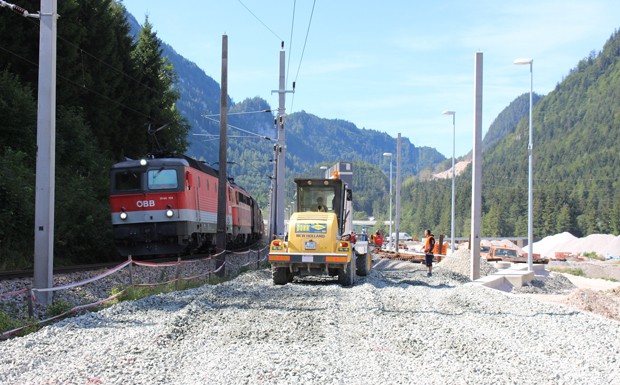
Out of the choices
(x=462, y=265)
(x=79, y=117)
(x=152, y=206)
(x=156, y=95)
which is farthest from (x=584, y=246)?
(x=152, y=206)

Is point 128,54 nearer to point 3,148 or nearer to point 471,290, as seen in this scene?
A: point 3,148

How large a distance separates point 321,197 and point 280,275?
2517mm

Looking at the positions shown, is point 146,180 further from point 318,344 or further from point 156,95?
point 156,95

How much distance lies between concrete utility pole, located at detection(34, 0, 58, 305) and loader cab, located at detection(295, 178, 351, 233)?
7791 millimetres

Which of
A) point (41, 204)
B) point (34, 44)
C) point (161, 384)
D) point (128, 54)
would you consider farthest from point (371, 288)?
point (128, 54)

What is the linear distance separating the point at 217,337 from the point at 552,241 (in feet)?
351

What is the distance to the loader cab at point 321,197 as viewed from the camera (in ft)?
62.2

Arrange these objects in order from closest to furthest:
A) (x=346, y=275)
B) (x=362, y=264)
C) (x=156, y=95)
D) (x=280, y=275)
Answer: (x=346, y=275), (x=280, y=275), (x=362, y=264), (x=156, y=95)

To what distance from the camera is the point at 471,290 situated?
16.3 meters

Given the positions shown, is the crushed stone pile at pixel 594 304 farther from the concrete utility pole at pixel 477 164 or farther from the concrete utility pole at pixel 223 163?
the concrete utility pole at pixel 223 163

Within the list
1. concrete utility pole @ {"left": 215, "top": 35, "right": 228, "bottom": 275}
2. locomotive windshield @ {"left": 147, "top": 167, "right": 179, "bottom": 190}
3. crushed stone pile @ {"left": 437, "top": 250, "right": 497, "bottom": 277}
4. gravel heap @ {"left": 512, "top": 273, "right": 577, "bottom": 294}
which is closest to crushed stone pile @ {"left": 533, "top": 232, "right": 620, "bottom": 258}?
gravel heap @ {"left": 512, "top": 273, "right": 577, "bottom": 294}

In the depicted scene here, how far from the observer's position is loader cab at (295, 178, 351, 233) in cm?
1897

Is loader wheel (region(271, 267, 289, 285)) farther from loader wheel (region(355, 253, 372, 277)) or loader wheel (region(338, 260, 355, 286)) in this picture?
loader wheel (region(355, 253, 372, 277))

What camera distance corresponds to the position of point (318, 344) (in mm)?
9016
